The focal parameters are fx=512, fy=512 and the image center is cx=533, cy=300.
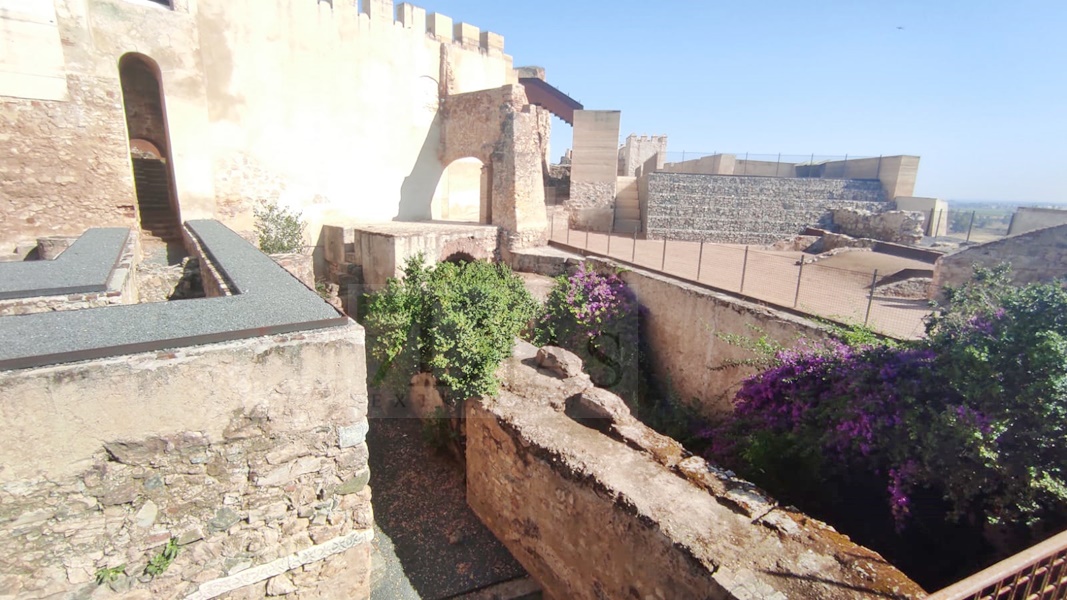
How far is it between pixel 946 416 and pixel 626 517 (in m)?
2.95

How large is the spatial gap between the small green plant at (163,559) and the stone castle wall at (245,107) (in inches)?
384

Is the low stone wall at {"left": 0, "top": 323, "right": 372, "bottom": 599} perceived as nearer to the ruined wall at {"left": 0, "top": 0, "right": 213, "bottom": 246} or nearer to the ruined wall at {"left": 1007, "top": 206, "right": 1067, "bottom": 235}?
the ruined wall at {"left": 0, "top": 0, "right": 213, "bottom": 246}

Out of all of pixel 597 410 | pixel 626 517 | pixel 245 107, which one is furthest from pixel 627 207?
pixel 626 517

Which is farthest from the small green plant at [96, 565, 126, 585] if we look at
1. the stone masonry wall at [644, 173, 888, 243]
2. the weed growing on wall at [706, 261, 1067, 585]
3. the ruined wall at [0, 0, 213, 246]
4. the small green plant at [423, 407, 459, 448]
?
the stone masonry wall at [644, 173, 888, 243]

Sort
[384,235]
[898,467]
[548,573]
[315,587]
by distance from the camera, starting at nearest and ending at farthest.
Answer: [315,587] → [898,467] → [548,573] → [384,235]

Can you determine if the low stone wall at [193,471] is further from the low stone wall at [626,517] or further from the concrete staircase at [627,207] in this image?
the concrete staircase at [627,207]

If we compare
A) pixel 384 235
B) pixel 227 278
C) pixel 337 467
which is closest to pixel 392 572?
pixel 337 467

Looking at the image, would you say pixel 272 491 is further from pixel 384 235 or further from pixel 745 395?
→ pixel 384 235

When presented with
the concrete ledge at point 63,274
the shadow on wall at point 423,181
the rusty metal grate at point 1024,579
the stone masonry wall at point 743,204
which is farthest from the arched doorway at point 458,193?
the rusty metal grate at point 1024,579

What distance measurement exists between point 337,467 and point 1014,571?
382 cm

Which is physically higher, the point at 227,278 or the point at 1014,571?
the point at 227,278

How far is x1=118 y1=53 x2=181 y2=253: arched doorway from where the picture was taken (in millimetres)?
12023

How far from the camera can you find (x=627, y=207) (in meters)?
19.3

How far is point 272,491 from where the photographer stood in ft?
11.6
